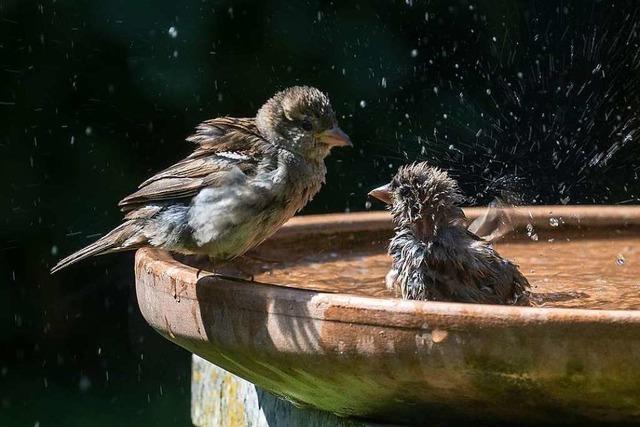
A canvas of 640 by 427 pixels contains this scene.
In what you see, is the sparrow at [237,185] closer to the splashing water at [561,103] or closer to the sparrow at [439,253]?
the sparrow at [439,253]

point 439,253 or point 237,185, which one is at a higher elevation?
point 237,185

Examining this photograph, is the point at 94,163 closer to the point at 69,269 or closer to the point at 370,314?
the point at 69,269

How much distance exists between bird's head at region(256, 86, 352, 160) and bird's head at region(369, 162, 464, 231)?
0.23 metres

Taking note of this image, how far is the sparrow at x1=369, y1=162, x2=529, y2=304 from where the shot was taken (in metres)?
3.04

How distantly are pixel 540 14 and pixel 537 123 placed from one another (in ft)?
2.25

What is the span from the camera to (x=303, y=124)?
316 cm

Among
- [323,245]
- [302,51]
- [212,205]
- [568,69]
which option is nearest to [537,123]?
[568,69]

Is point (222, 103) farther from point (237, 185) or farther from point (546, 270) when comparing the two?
point (237, 185)

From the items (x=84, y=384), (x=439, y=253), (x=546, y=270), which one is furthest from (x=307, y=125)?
(x=84, y=384)

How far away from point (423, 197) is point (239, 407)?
812mm

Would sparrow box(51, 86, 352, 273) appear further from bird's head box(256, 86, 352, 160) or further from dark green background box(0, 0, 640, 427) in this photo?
dark green background box(0, 0, 640, 427)

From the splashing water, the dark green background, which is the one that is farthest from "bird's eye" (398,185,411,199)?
the dark green background

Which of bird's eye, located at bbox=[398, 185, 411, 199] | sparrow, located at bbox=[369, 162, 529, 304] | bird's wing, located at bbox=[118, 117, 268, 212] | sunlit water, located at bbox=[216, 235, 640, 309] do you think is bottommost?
sunlit water, located at bbox=[216, 235, 640, 309]

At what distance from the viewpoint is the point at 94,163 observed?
5.83 metres
